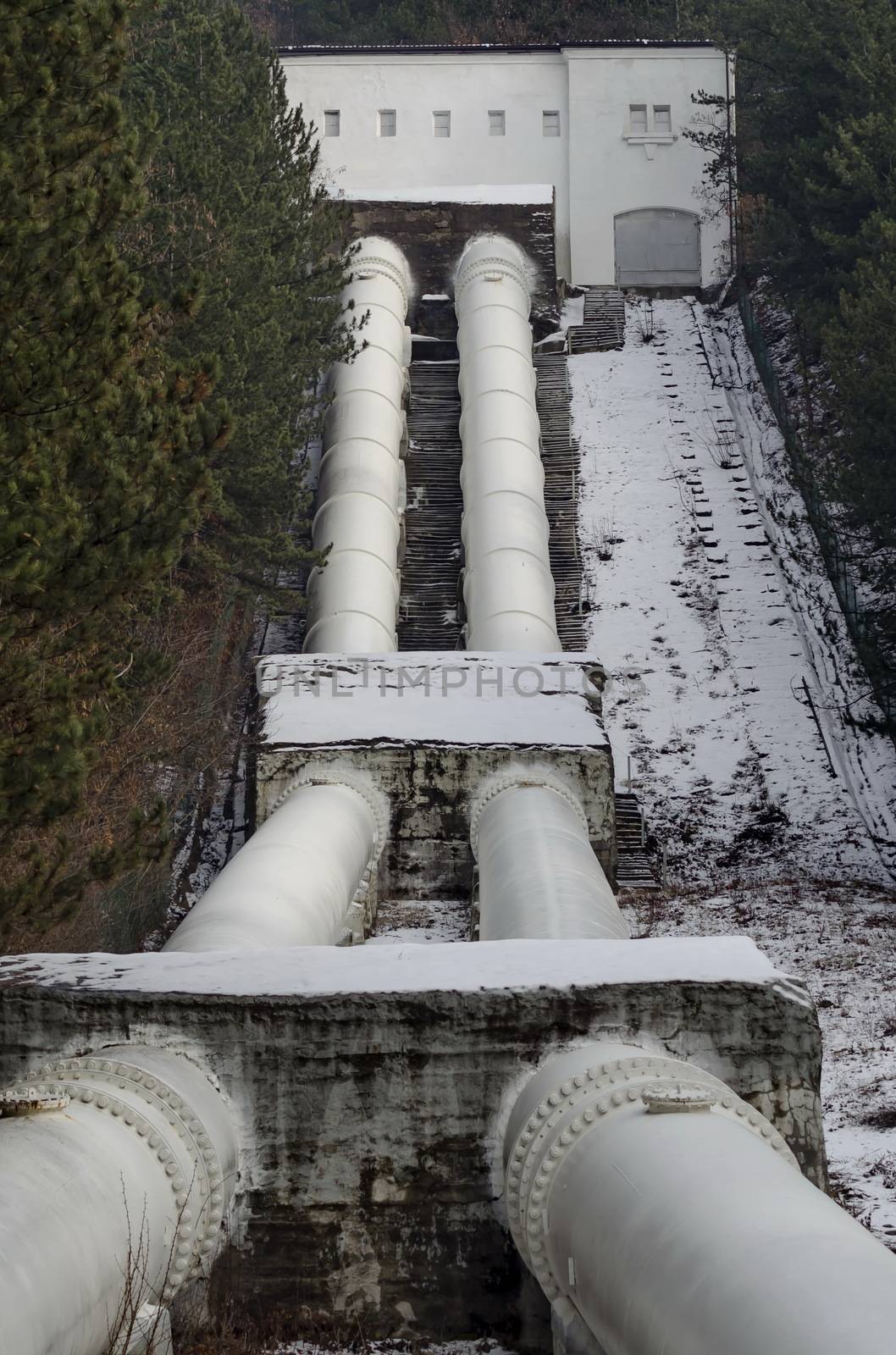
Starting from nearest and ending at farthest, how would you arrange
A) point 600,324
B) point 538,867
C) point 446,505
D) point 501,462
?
→ point 538,867 → point 501,462 → point 446,505 → point 600,324

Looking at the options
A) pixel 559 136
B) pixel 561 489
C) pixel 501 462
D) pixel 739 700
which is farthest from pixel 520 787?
pixel 559 136

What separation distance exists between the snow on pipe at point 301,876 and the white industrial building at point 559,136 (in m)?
21.2

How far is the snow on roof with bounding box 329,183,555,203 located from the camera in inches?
1056

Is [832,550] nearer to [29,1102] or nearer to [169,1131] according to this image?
[169,1131]

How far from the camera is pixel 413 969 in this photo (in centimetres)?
703

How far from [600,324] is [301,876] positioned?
21429mm

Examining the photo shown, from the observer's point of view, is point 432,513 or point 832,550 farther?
point 432,513

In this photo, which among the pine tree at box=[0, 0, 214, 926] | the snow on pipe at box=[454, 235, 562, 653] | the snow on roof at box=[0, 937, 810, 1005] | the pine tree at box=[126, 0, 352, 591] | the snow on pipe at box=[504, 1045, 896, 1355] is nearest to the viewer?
the snow on pipe at box=[504, 1045, 896, 1355]

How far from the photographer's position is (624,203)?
3241 cm

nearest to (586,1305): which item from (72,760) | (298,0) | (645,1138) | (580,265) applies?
(645,1138)

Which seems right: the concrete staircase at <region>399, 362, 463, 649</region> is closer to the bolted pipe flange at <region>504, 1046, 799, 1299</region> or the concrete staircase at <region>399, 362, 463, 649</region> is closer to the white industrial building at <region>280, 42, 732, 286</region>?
the white industrial building at <region>280, 42, 732, 286</region>

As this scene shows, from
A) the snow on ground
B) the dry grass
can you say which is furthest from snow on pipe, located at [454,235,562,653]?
the dry grass

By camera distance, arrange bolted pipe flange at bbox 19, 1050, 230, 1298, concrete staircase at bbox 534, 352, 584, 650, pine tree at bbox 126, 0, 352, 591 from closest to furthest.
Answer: bolted pipe flange at bbox 19, 1050, 230, 1298 < pine tree at bbox 126, 0, 352, 591 < concrete staircase at bbox 534, 352, 584, 650

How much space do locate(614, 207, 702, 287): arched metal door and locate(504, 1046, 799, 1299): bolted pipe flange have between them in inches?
1128
